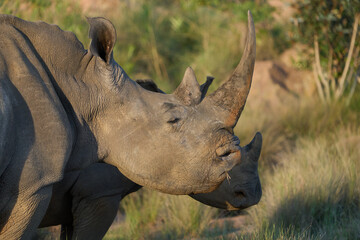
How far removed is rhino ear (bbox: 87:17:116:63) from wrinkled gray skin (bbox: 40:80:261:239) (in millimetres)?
913

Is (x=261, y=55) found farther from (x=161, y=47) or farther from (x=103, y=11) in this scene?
(x=103, y=11)

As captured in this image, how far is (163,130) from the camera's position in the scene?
365 cm

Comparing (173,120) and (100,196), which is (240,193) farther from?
(173,120)

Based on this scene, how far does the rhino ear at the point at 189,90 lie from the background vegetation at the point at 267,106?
1487 mm

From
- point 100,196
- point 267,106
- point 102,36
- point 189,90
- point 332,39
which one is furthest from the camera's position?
point 267,106

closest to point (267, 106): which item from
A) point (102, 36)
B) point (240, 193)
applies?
point (240, 193)

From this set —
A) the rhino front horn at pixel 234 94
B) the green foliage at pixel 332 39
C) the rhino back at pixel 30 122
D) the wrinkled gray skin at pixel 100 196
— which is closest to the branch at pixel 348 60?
the green foliage at pixel 332 39

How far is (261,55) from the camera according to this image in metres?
14.6

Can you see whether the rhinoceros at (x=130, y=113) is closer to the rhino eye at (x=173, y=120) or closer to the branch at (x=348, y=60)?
the rhino eye at (x=173, y=120)

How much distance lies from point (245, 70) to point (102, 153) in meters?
1.00

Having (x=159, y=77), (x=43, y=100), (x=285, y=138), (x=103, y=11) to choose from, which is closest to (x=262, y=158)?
(x=285, y=138)

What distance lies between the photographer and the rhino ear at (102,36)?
3568 millimetres

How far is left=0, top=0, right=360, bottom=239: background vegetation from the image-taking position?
6.34 metres

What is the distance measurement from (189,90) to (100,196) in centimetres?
132
